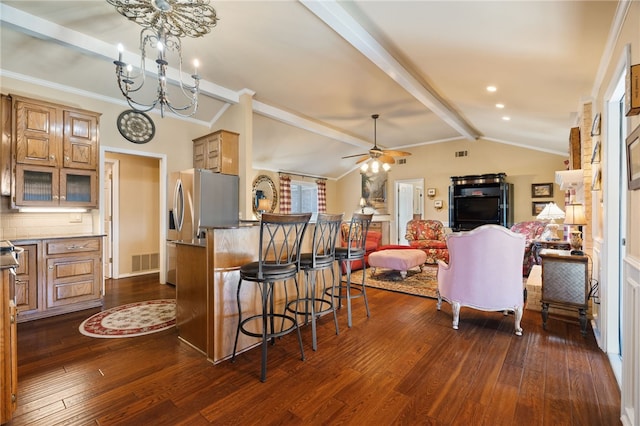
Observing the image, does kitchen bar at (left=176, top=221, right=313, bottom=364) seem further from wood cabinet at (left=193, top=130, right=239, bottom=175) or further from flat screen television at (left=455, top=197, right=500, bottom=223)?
flat screen television at (left=455, top=197, right=500, bottom=223)

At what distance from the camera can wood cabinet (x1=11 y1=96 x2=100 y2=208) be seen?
328cm

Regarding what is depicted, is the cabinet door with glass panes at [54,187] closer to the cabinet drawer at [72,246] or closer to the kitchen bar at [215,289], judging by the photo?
the cabinet drawer at [72,246]

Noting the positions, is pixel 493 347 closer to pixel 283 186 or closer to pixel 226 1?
pixel 226 1

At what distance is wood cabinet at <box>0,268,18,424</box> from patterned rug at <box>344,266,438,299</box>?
12.9 feet

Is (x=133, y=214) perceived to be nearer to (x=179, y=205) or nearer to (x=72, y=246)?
(x=179, y=205)

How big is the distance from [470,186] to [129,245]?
7.54 m

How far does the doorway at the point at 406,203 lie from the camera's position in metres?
8.54

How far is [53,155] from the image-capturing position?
11.5 ft

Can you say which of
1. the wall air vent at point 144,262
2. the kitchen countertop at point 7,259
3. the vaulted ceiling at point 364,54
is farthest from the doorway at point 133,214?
the kitchen countertop at point 7,259

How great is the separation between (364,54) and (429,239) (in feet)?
15.6

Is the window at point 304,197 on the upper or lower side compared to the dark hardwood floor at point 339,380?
upper

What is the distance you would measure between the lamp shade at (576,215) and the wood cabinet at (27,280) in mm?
5725

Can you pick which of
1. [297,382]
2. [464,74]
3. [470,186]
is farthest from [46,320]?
[470,186]

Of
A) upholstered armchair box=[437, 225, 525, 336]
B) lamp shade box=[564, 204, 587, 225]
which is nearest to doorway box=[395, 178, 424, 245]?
lamp shade box=[564, 204, 587, 225]
